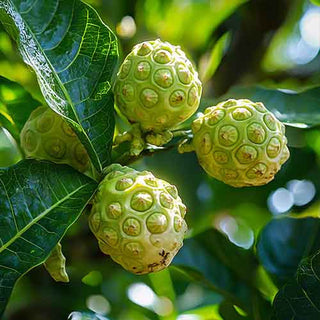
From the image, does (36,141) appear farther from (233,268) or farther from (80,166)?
(233,268)

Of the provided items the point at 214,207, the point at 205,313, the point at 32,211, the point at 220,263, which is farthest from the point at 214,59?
the point at 32,211

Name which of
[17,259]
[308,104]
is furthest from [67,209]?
[308,104]

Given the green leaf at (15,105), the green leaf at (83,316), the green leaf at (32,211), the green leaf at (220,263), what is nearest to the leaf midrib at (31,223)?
the green leaf at (32,211)

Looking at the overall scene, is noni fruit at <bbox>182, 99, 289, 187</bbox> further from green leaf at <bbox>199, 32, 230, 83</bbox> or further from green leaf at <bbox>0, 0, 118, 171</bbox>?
green leaf at <bbox>199, 32, 230, 83</bbox>

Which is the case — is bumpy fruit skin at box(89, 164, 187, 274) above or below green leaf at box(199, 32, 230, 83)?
above

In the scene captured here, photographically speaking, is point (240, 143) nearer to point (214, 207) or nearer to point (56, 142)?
point (56, 142)

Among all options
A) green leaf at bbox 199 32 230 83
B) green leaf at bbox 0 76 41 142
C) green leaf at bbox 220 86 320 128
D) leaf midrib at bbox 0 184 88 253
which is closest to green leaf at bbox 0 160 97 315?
leaf midrib at bbox 0 184 88 253
